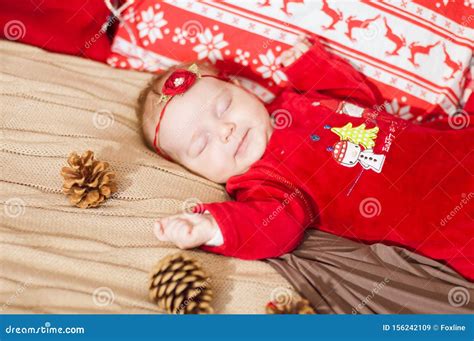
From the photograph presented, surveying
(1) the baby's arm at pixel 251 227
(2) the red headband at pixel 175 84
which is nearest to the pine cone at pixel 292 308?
(1) the baby's arm at pixel 251 227

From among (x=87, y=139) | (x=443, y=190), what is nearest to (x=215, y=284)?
(x=87, y=139)

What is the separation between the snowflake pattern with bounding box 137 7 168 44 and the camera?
145 centimetres

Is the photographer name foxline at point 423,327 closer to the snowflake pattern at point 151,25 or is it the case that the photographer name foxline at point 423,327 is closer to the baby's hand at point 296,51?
the baby's hand at point 296,51

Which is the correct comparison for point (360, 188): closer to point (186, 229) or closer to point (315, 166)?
point (315, 166)

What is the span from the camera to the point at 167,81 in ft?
4.20

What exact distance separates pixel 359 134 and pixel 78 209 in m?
0.65

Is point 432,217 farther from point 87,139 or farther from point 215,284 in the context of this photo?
point 87,139

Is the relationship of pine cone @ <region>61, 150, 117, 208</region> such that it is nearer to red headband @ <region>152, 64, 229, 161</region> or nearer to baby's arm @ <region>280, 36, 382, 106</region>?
red headband @ <region>152, 64, 229, 161</region>

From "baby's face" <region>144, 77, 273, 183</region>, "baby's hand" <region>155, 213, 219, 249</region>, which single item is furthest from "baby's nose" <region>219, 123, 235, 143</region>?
"baby's hand" <region>155, 213, 219, 249</region>

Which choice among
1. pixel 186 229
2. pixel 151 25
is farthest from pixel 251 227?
pixel 151 25

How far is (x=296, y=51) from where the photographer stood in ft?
4.68

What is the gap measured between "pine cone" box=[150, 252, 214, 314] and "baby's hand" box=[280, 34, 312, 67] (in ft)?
2.27

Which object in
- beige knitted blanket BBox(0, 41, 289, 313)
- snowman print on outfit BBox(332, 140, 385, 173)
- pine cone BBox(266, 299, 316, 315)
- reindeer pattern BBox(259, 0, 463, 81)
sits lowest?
beige knitted blanket BBox(0, 41, 289, 313)

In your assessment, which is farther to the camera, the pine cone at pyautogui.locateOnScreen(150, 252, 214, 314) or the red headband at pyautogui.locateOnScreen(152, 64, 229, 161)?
the red headband at pyautogui.locateOnScreen(152, 64, 229, 161)
